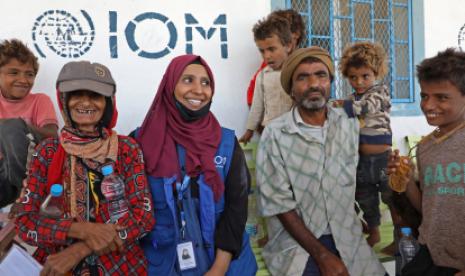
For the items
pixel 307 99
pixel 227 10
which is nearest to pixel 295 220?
pixel 307 99

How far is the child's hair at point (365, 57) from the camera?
3291 millimetres

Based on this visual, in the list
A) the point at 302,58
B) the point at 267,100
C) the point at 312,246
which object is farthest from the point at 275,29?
the point at 312,246

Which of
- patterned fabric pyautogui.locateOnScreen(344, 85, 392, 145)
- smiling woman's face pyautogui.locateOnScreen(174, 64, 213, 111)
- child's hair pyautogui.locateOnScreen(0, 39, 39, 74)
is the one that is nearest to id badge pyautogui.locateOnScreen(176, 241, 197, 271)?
smiling woman's face pyautogui.locateOnScreen(174, 64, 213, 111)

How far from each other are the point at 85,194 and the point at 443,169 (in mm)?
1724

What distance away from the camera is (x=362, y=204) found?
3066 mm

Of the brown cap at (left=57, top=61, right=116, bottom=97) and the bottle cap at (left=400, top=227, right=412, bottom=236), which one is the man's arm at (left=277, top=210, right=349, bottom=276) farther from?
the brown cap at (left=57, top=61, right=116, bottom=97)

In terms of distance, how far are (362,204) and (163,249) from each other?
4.93 feet

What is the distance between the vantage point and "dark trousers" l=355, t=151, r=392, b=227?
284 cm

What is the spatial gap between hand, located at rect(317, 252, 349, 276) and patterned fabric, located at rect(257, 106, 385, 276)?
2.4 inches

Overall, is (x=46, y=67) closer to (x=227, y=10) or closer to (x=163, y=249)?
(x=227, y=10)

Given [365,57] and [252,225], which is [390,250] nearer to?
[252,225]

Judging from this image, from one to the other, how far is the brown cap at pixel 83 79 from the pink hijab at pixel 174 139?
29cm

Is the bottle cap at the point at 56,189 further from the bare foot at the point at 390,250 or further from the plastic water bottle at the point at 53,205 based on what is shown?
the bare foot at the point at 390,250

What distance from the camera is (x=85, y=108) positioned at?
212cm
